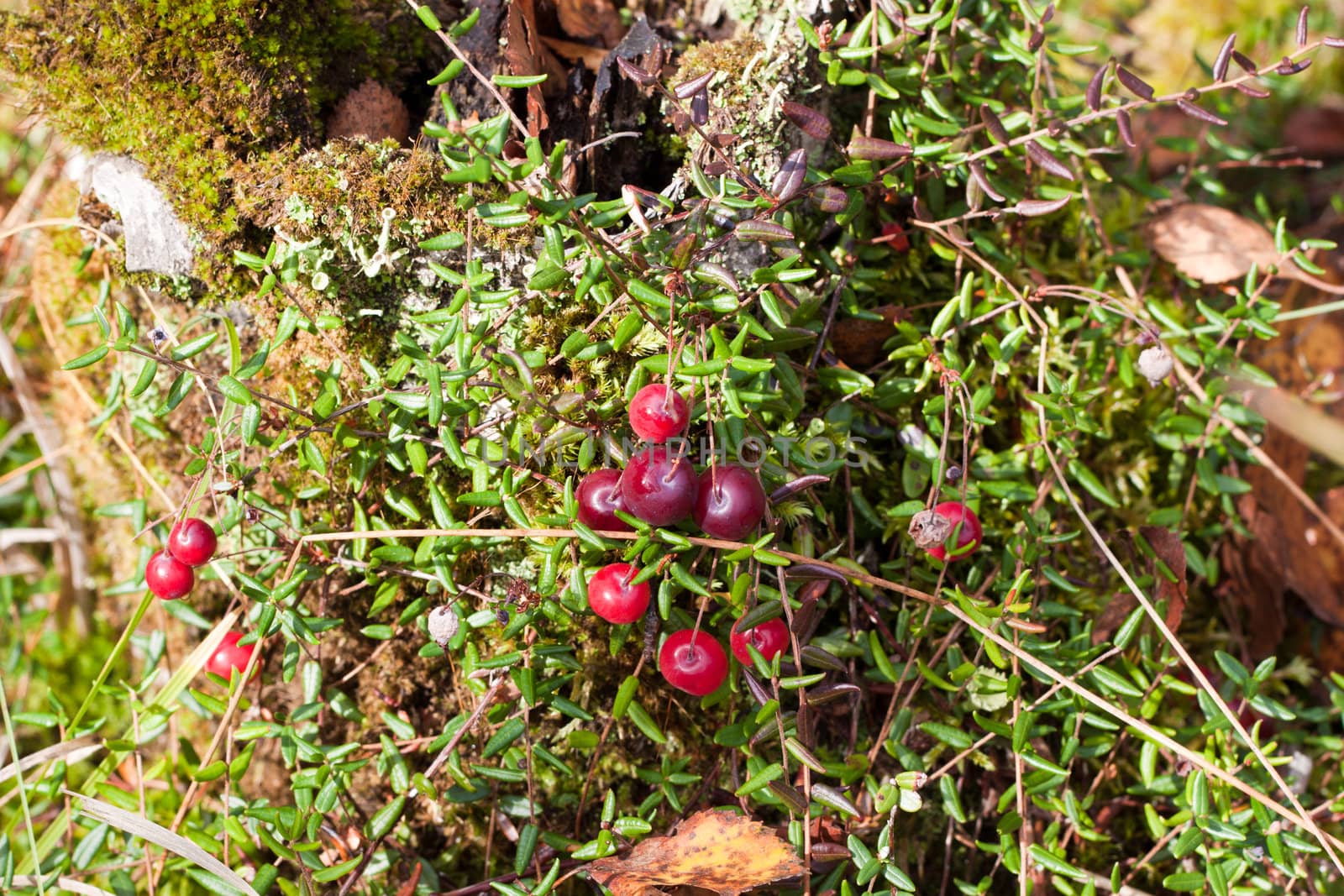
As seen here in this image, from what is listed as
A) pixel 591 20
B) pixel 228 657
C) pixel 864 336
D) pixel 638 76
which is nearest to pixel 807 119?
pixel 638 76

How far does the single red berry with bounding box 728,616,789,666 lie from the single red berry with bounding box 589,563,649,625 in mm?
239

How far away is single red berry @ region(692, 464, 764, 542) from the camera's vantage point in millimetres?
2045

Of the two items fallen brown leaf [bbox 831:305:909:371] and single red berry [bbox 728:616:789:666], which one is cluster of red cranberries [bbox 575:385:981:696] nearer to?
single red berry [bbox 728:616:789:666]

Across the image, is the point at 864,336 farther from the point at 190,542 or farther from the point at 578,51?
the point at 190,542

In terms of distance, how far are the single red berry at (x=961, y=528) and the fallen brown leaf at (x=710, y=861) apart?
2.69 ft

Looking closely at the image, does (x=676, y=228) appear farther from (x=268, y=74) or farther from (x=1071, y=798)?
(x=1071, y=798)

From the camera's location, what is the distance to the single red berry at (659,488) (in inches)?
79.1

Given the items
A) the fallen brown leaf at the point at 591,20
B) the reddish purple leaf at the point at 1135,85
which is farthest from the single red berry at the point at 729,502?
the fallen brown leaf at the point at 591,20

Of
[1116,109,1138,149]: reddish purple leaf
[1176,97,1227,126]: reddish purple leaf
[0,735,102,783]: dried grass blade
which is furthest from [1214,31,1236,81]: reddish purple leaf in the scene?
[0,735,102,783]: dried grass blade

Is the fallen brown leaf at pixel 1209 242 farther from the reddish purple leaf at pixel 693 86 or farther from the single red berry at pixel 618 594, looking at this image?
the single red berry at pixel 618 594

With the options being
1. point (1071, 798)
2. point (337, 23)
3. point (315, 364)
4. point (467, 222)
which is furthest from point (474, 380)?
point (1071, 798)

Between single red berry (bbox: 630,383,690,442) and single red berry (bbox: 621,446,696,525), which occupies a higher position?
single red berry (bbox: 630,383,690,442)

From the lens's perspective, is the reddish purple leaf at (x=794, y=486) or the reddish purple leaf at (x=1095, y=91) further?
the reddish purple leaf at (x=1095, y=91)

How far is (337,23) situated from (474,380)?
3.73 ft
